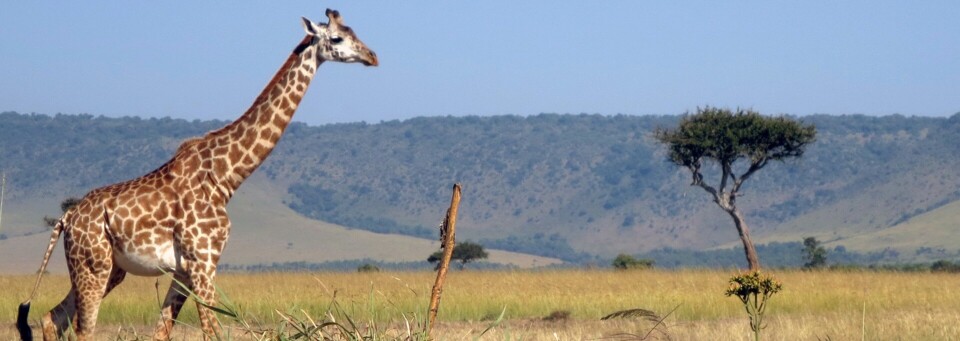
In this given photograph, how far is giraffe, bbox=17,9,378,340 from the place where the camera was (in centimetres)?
845

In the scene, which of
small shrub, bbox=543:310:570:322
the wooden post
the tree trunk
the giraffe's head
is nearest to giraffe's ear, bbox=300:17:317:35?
the giraffe's head

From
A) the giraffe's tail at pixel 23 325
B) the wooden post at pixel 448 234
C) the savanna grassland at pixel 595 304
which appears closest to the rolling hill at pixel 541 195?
the savanna grassland at pixel 595 304

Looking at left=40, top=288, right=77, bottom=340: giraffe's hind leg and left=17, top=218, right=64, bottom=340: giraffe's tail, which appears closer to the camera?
left=17, top=218, right=64, bottom=340: giraffe's tail

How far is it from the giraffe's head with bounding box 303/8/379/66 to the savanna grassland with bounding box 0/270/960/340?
158 cm

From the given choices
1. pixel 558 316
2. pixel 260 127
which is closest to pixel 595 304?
pixel 558 316

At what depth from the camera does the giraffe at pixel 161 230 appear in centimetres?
845

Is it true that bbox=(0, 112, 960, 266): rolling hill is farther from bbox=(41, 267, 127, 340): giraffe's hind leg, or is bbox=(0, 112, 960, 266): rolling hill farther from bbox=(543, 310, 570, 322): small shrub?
bbox=(41, 267, 127, 340): giraffe's hind leg

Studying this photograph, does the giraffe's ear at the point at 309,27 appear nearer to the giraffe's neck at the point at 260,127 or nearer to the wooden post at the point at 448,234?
the giraffe's neck at the point at 260,127

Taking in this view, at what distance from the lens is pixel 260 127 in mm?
9273

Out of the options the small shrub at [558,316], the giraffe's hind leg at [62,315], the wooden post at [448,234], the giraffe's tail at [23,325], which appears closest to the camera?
the wooden post at [448,234]

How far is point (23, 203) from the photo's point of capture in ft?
536

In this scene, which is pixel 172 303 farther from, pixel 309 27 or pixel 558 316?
pixel 558 316

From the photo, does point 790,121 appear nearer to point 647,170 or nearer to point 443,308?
point 443,308

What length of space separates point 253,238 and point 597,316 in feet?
415
